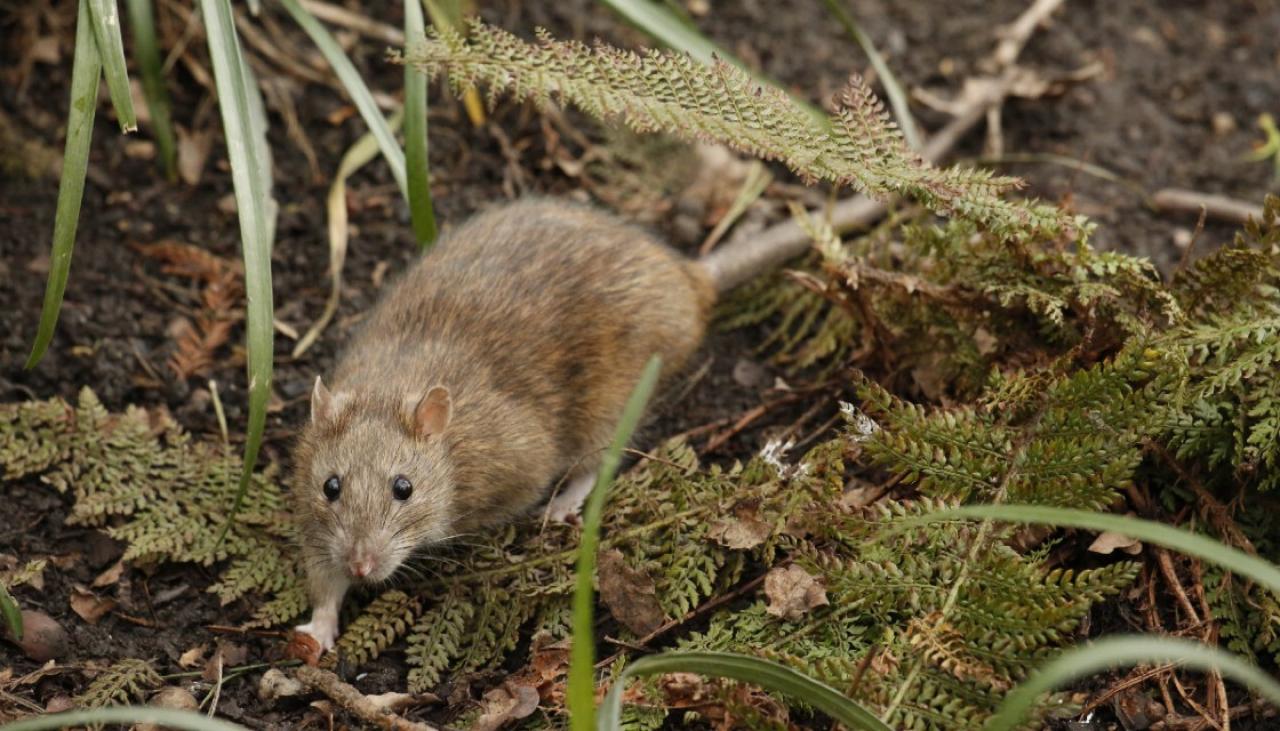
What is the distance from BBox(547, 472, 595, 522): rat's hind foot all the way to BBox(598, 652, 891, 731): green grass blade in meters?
1.83

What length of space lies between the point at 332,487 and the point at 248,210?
3.29 ft

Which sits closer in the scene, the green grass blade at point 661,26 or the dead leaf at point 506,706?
the dead leaf at point 506,706

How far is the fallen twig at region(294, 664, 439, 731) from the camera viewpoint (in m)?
3.72

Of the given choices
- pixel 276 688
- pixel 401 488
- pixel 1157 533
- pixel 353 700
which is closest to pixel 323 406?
pixel 401 488

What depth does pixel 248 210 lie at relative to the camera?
4180mm

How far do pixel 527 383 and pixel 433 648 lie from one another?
118cm

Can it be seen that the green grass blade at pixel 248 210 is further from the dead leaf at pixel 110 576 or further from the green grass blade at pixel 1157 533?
the green grass blade at pixel 1157 533

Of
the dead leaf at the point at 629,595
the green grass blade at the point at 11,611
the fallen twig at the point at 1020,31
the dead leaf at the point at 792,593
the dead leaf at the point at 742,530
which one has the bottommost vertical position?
the dead leaf at the point at 629,595

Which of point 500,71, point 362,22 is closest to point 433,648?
point 500,71

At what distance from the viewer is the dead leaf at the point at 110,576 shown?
14.6 feet

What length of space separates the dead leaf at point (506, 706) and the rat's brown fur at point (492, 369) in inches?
28.6

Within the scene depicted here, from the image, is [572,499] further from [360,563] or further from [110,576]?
[110,576]

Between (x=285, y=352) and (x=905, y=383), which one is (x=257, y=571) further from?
(x=905, y=383)

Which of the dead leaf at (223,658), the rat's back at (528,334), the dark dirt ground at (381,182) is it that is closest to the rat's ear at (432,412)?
the rat's back at (528,334)
